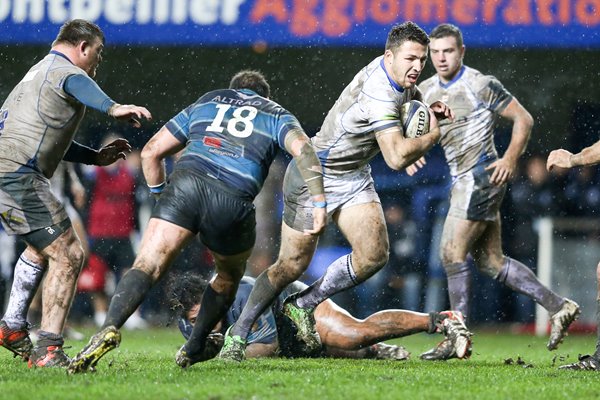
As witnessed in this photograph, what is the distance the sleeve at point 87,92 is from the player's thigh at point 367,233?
2.23 m

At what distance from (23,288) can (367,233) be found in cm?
256

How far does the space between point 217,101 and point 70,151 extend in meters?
1.72

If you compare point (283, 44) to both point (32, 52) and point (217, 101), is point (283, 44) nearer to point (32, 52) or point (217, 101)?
point (32, 52)

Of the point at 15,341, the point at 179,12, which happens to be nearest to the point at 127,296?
the point at 15,341

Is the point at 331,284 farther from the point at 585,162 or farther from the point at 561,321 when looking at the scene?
the point at 585,162

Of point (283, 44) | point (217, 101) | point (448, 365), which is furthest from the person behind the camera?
point (283, 44)

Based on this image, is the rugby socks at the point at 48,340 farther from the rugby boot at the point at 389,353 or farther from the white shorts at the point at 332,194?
the rugby boot at the point at 389,353

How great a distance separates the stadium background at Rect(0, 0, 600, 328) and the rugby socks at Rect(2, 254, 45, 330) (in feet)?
17.1

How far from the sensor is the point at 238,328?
845 cm

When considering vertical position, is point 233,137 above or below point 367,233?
above

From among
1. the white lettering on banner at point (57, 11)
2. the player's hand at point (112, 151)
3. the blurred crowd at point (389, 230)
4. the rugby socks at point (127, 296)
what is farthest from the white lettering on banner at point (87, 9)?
the rugby socks at point (127, 296)

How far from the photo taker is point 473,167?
9.88 metres

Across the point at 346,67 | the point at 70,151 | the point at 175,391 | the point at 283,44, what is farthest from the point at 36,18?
the point at 175,391

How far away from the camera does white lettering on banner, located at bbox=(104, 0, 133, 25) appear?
13070 mm
